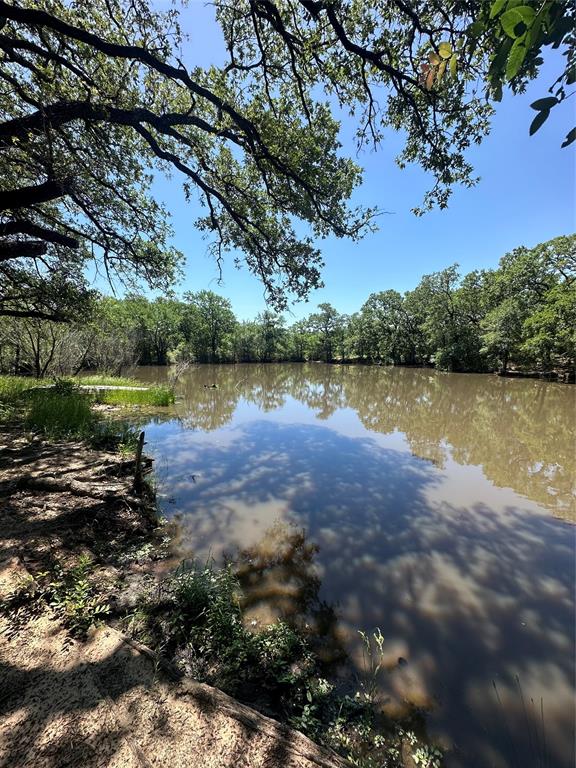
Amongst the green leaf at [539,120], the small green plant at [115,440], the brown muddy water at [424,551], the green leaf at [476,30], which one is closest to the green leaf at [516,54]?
the green leaf at [539,120]

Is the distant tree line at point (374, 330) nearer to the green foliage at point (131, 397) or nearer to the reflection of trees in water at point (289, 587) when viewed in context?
the green foliage at point (131, 397)

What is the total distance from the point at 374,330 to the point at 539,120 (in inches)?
1894

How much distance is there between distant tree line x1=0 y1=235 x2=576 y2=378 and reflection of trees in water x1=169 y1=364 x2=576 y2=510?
228 inches

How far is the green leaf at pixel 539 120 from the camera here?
105 centimetres

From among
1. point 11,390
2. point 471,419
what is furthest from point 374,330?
A: point 11,390

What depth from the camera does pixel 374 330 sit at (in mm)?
46906

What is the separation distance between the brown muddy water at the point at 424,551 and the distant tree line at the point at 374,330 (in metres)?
7.09

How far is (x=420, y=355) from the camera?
4297 cm

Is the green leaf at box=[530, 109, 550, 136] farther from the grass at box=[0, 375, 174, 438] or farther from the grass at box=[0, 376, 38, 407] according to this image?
the grass at box=[0, 376, 38, 407]

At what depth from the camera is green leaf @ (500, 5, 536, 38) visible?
0.91m

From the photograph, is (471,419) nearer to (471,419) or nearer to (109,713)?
(471,419)

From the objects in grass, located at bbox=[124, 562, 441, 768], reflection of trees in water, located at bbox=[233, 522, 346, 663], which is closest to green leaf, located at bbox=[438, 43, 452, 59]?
grass, located at bbox=[124, 562, 441, 768]

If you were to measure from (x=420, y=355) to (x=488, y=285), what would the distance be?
13621 millimetres

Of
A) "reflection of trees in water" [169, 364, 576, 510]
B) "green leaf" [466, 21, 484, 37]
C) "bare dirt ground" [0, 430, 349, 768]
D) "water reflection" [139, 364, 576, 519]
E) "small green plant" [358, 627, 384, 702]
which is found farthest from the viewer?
"reflection of trees in water" [169, 364, 576, 510]
